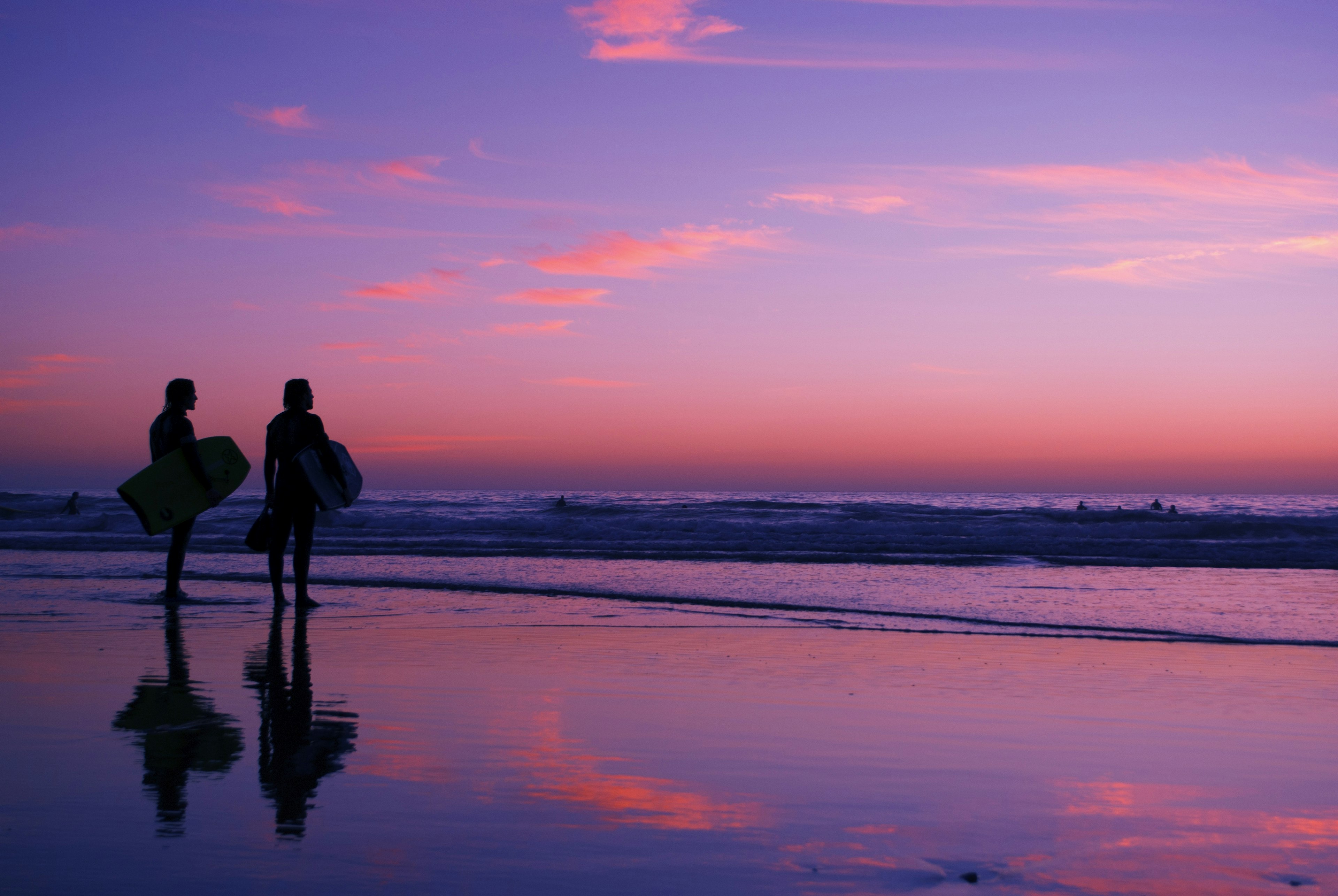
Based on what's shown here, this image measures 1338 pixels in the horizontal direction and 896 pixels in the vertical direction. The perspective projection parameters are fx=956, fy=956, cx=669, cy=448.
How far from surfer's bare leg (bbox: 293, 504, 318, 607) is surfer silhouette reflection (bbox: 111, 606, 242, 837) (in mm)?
2766

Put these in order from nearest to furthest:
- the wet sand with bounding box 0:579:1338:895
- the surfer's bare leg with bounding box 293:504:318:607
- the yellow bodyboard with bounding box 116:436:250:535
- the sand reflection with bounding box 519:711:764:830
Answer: the wet sand with bounding box 0:579:1338:895
the sand reflection with bounding box 519:711:764:830
the surfer's bare leg with bounding box 293:504:318:607
the yellow bodyboard with bounding box 116:436:250:535

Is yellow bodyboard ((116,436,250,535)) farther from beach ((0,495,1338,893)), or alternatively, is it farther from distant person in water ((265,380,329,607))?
beach ((0,495,1338,893))

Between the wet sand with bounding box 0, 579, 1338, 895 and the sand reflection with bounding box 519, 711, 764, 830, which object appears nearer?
the wet sand with bounding box 0, 579, 1338, 895

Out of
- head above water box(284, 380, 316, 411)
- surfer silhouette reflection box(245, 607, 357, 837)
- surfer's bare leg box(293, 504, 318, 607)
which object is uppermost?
head above water box(284, 380, 316, 411)

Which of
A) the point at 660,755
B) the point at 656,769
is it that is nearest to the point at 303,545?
the point at 660,755

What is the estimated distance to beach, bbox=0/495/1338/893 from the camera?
2.17 m

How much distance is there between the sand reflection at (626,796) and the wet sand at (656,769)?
0.01m

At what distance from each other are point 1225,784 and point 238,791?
291cm

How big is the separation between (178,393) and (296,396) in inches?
37.5

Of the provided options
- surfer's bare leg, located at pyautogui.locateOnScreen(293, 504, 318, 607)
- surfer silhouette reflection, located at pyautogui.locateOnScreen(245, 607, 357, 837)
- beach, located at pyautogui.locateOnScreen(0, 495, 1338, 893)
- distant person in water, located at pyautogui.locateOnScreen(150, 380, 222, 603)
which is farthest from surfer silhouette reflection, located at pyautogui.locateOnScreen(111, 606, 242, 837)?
distant person in water, located at pyautogui.locateOnScreen(150, 380, 222, 603)

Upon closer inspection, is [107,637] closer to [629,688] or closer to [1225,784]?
[629,688]

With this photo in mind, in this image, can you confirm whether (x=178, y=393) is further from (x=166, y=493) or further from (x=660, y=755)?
(x=660, y=755)

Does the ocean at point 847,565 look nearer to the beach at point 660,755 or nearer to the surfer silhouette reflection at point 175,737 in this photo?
the beach at point 660,755

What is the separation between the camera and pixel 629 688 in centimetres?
430
